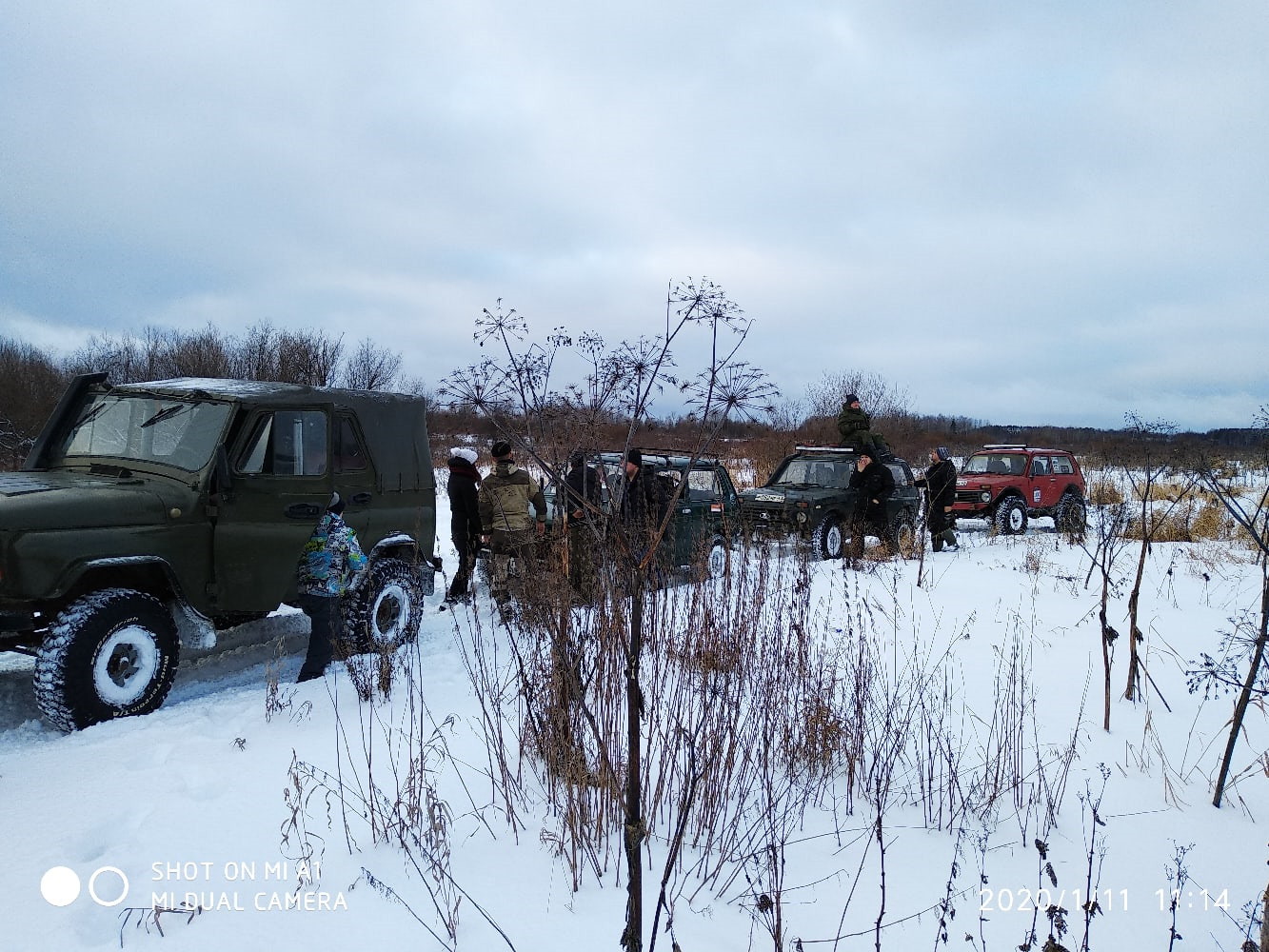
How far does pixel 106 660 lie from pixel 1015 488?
15.3 metres

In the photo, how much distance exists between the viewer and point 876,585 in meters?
9.25

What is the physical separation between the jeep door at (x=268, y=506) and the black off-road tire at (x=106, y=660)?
520 mm


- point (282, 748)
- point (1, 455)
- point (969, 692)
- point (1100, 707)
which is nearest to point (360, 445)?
point (282, 748)

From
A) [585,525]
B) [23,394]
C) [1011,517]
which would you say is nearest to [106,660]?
[585,525]

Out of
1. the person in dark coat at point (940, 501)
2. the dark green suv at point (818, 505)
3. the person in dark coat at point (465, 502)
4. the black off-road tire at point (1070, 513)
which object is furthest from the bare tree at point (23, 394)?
the black off-road tire at point (1070, 513)

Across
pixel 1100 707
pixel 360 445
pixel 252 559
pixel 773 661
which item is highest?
pixel 360 445

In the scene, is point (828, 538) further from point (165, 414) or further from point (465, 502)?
point (165, 414)

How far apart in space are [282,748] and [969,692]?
432cm

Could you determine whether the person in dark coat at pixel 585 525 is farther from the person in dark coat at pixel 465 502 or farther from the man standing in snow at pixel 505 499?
the person in dark coat at pixel 465 502

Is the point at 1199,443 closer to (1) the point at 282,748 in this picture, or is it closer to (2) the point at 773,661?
(2) the point at 773,661

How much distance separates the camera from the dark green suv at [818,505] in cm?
1098

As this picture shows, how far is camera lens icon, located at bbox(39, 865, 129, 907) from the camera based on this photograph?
8.55ft
